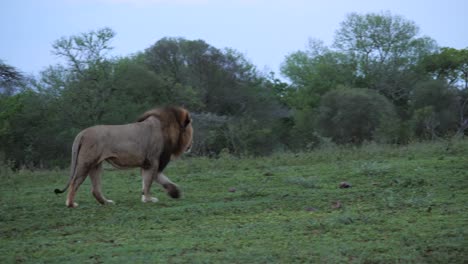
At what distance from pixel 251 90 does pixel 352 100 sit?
33.5 feet

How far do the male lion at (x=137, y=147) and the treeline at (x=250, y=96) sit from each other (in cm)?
813

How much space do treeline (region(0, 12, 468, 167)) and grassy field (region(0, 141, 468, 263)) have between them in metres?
7.01

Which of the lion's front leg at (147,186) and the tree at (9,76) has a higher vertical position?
the tree at (9,76)

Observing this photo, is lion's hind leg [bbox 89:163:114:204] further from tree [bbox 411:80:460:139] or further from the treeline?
tree [bbox 411:80:460:139]

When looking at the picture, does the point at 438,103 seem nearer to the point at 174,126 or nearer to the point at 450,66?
the point at 450,66

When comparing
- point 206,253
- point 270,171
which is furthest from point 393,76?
point 206,253

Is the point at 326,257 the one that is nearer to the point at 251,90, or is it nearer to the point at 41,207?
the point at 41,207

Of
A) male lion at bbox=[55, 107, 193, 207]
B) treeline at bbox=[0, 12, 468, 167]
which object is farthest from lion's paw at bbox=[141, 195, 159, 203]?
treeline at bbox=[0, 12, 468, 167]

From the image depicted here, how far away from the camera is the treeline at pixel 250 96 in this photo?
3028cm

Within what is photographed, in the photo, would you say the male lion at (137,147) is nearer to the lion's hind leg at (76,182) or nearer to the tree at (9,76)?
the lion's hind leg at (76,182)

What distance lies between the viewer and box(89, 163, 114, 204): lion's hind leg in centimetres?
1018

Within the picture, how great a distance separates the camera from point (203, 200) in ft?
32.7

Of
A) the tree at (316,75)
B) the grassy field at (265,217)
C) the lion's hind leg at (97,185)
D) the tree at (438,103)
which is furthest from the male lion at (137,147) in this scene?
the tree at (316,75)

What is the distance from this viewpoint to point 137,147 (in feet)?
34.3
